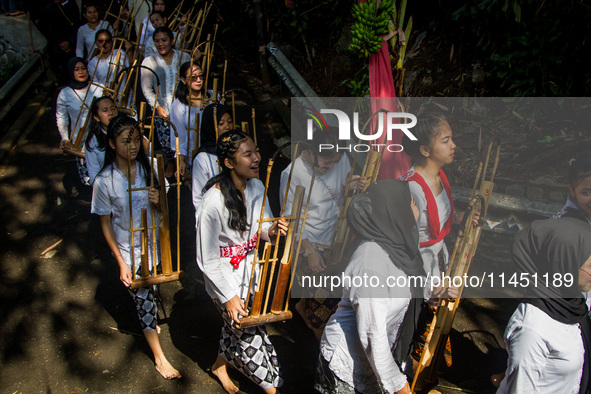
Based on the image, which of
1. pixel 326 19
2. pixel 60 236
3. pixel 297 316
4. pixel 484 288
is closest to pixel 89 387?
pixel 297 316

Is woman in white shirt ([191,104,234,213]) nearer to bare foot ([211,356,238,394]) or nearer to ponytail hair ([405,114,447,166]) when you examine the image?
bare foot ([211,356,238,394])

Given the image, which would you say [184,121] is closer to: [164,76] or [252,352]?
[164,76]

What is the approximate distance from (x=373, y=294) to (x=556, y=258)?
87 cm

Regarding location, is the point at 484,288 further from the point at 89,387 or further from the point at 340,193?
the point at 89,387

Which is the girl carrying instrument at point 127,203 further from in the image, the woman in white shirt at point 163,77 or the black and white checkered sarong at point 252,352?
the woman in white shirt at point 163,77

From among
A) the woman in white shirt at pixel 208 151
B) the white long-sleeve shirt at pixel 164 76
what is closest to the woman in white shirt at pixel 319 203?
the woman in white shirt at pixel 208 151

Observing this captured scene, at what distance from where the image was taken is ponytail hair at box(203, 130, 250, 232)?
295cm

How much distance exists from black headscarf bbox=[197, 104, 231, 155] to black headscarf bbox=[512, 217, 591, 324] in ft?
7.45

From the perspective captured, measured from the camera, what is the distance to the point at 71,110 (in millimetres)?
5074

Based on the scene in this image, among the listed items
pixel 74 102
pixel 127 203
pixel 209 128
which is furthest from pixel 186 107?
pixel 127 203

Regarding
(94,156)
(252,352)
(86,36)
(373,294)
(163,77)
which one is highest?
(86,36)

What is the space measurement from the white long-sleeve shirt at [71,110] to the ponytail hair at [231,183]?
8.34 ft

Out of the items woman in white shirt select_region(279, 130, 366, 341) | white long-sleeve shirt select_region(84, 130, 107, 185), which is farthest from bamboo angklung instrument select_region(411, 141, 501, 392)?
white long-sleeve shirt select_region(84, 130, 107, 185)

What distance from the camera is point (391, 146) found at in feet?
13.6
